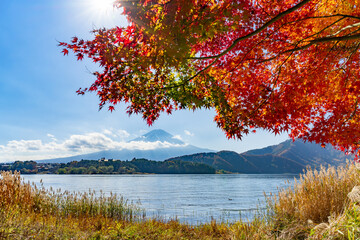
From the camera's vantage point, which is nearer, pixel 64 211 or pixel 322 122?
pixel 322 122

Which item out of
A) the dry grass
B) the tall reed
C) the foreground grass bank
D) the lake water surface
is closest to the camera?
the foreground grass bank

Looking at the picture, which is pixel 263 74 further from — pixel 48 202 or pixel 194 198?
pixel 194 198

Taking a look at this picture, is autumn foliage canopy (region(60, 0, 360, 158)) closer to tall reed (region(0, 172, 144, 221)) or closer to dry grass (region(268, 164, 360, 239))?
dry grass (region(268, 164, 360, 239))

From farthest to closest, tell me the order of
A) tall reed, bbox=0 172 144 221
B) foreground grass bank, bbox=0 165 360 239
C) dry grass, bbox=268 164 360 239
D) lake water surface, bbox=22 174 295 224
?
lake water surface, bbox=22 174 295 224
tall reed, bbox=0 172 144 221
dry grass, bbox=268 164 360 239
foreground grass bank, bbox=0 165 360 239

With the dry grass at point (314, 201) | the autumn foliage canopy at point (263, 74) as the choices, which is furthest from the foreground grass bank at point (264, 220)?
the autumn foliage canopy at point (263, 74)

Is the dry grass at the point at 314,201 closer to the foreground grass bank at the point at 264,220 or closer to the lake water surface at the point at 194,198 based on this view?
the foreground grass bank at the point at 264,220

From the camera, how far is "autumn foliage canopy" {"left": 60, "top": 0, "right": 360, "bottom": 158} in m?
7.50

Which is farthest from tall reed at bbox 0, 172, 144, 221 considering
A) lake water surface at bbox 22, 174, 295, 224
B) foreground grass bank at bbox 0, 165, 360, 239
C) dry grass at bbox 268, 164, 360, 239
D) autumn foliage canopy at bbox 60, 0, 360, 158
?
dry grass at bbox 268, 164, 360, 239

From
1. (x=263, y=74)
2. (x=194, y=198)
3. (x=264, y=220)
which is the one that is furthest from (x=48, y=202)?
(x=194, y=198)

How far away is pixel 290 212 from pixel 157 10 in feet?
25.2

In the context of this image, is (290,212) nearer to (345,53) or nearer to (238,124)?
(238,124)

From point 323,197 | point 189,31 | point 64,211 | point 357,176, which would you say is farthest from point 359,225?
point 64,211

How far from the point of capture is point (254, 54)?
888 cm

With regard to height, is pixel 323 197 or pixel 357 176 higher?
pixel 357 176
